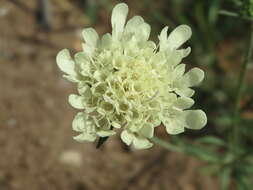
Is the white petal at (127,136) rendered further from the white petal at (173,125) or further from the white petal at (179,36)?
the white petal at (179,36)

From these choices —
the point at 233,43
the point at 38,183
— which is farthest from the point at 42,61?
the point at 233,43

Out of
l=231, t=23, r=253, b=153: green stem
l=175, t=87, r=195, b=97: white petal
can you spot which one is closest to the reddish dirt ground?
l=231, t=23, r=253, b=153: green stem

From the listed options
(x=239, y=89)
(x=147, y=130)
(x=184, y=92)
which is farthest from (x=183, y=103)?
(x=239, y=89)

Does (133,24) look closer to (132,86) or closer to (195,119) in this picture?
(132,86)

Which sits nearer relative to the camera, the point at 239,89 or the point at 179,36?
the point at 179,36

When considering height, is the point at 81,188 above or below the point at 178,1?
below

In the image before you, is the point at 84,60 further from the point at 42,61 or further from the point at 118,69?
the point at 42,61
